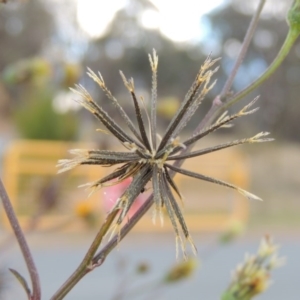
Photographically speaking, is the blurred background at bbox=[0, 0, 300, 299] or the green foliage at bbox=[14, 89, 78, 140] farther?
the green foliage at bbox=[14, 89, 78, 140]

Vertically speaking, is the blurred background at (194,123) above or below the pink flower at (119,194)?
above

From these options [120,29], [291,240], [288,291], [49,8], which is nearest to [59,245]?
[288,291]

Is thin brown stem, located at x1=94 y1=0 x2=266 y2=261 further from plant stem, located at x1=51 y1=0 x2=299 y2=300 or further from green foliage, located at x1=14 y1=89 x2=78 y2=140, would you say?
green foliage, located at x1=14 y1=89 x2=78 y2=140

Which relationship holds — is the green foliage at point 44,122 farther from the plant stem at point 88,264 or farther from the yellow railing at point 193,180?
the plant stem at point 88,264

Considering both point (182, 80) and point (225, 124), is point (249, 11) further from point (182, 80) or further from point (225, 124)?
point (225, 124)

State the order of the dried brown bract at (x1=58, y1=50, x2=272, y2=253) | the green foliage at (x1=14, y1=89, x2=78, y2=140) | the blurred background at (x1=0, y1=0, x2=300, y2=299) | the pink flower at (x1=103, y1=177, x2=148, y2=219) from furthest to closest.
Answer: the green foliage at (x1=14, y1=89, x2=78, y2=140)
the blurred background at (x1=0, y1=0, x2=300, y2=299)
the pink flower at (x1=103, y1=177, x2=148, y2=219)
the dried brown bract at (x1=58, y1=50, x2=272, y2=253)

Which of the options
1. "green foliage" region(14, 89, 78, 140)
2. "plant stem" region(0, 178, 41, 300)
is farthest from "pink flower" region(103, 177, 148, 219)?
"green foliage" region(14, 89, 78, 140)

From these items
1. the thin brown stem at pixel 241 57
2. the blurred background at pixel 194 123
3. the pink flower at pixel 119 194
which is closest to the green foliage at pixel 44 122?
the blurred background at pixel 194 123

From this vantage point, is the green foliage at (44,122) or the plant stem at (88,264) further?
the green foliage at (44,122)

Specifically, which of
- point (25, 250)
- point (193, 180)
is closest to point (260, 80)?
point (25, 250)

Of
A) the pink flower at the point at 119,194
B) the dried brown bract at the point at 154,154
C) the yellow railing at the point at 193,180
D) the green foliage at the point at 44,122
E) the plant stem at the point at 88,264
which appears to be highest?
the green foliage at the point at 44,122
